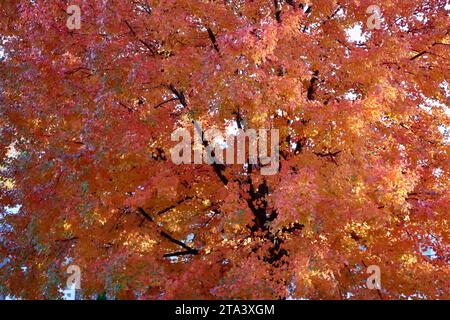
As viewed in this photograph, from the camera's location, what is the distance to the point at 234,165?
11.1 m

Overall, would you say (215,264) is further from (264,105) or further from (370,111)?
(370,111)


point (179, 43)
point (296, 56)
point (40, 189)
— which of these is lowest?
point (40, 189)

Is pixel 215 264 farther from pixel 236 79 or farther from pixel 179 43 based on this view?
pixel 179 43

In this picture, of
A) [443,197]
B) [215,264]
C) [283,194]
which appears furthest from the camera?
[443,197]

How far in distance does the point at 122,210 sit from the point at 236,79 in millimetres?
3875

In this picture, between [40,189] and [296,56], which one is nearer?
[296,56]

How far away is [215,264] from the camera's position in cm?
1039

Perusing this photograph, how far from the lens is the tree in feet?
30.2

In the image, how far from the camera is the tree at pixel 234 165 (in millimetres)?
9203

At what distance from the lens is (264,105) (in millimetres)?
9008
